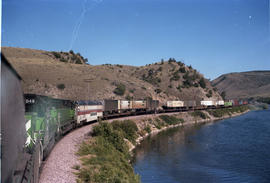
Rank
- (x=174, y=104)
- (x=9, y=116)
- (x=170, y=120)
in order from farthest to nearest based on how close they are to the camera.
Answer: (x=174, y=104), (x=170, y=120), (x=9, y=116)

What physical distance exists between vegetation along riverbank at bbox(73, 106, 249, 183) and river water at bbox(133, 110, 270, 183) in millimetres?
2152

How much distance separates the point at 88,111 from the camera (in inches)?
1532

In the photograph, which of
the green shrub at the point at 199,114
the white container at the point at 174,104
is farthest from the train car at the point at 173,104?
the green shrub at the point at 199,114

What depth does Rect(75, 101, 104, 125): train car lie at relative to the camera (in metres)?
34.2

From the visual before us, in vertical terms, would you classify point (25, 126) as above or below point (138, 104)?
below

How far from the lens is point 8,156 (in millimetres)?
5094

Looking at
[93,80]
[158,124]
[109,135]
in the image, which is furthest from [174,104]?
[109,135]

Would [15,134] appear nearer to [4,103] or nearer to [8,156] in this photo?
[8,156]

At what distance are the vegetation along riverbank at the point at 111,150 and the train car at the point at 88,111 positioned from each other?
146 inches

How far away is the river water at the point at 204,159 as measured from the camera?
24.7 meters

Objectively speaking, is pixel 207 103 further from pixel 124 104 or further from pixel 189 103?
pixel 124 104

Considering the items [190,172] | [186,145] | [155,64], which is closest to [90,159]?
[190,172]

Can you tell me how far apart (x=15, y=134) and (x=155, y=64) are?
156m

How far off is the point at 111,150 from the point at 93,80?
6700 cm
